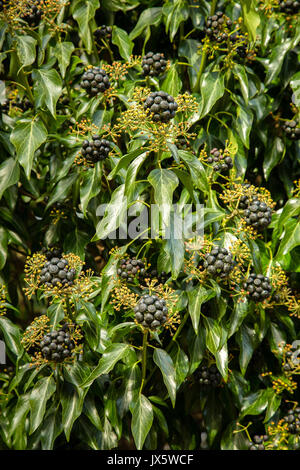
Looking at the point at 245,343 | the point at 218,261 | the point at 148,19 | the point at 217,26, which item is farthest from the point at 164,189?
the point at 148,19

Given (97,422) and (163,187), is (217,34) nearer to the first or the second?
(163,187)

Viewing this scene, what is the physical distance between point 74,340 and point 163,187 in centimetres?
66

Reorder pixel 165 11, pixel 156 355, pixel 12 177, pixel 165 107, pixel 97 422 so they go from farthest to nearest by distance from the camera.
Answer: pixel 165 11
pixel 12 177
pixel 97 422
pixel 156 355
pixel 165 107

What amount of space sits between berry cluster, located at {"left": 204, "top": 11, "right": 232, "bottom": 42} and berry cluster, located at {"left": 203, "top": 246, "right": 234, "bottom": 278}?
2.95ft

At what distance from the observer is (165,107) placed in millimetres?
1775

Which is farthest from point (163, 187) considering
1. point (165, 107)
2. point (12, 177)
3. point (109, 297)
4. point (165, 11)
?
point (165, 11)

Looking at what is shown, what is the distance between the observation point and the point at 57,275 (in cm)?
192

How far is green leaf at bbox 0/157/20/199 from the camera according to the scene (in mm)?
2256

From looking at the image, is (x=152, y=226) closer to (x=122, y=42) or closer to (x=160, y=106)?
(x=160, y=106)

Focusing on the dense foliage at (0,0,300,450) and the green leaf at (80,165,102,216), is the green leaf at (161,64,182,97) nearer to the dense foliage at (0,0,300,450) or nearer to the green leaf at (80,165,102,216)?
the dense foliage at (0,0,300,450)

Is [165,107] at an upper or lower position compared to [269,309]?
upper

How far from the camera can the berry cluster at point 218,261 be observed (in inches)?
76.0

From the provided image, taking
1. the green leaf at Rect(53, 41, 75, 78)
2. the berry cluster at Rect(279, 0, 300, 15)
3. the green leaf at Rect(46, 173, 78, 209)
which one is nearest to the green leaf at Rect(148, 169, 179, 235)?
the green leaf at Rect(46, 173, 78, 209)

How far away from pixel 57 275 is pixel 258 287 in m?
0.73
